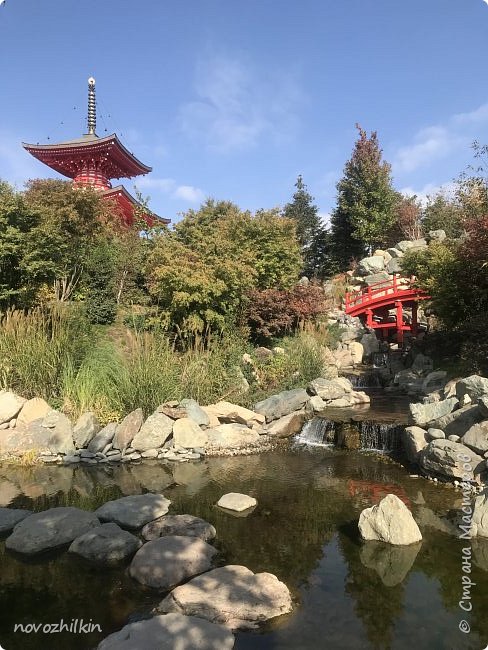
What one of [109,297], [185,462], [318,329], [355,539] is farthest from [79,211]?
[355,539]

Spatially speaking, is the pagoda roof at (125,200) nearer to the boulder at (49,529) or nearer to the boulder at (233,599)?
the boulder at (49,529)

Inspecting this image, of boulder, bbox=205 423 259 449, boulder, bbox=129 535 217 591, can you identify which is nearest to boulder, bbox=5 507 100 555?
boulder, bbox=129 535 217 591

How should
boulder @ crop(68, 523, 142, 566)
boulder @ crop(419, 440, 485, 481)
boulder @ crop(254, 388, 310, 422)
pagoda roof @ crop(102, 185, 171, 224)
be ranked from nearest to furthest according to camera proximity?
boulder @ crop(68, 523, 142, 566) → boulder @ crop(419, 440, 485, 481) → boulder @ crop(254, 388, 310, 422) → pagoda roof @ crop(102, 185, 171, 224)

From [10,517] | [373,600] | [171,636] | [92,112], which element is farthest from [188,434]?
[92,112]

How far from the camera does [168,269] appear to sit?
951 centimetres

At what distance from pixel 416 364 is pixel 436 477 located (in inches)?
Answer: 270

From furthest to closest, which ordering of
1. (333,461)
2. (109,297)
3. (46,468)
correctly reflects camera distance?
1. (109,297)
2. (333,461)
3. (46,468)

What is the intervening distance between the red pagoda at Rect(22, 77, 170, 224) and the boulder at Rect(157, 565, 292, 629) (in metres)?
15.6

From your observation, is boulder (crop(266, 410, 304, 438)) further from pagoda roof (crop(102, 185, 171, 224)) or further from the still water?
pagoda roof (crop(102, 185, 171, 224))

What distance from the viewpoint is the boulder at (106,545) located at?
361cm

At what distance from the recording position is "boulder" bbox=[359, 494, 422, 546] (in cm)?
389

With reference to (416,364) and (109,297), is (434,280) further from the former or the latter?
(109,297)

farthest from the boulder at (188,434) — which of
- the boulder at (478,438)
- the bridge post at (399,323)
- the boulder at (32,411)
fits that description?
the bridge post at (399,323)

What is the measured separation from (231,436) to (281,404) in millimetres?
1599
